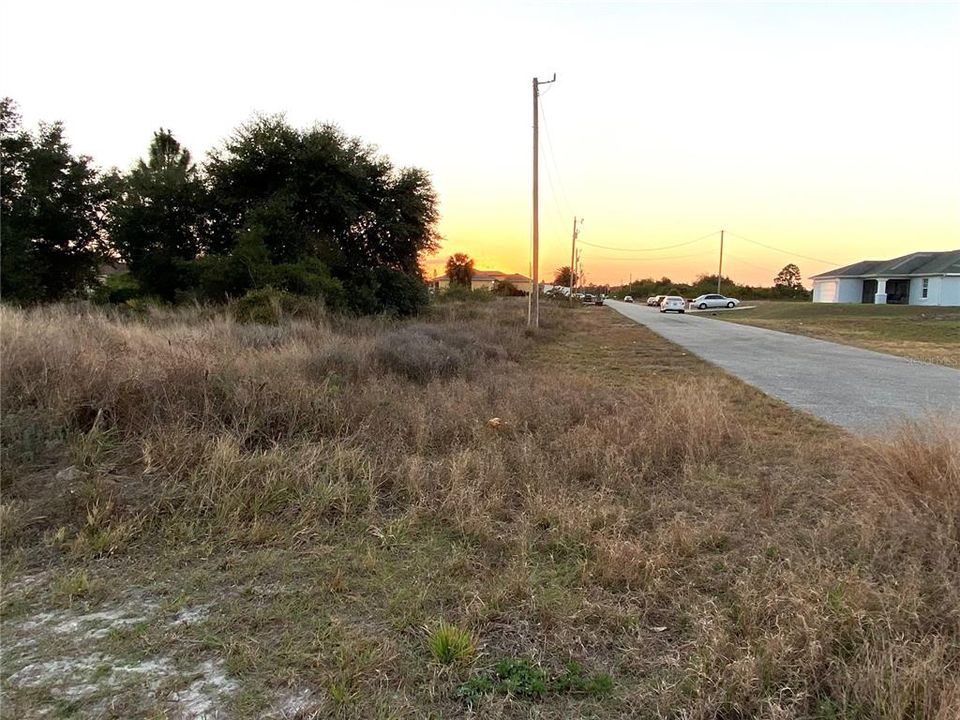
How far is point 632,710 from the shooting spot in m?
2.01

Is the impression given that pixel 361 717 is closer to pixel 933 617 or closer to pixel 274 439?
pixel 933 617

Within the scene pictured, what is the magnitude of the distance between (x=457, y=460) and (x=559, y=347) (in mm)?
12304

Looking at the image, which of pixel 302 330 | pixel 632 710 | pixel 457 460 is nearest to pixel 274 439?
pixel 457 460

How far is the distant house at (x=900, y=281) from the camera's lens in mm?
41594

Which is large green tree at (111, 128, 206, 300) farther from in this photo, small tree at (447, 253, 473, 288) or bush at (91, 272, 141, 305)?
small tree at (447, 253, 473, 288)

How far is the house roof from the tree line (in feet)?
142

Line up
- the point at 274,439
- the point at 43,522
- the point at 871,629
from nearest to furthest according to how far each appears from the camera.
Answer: the point at 871,629, the point at 43,522, the point at 274,439

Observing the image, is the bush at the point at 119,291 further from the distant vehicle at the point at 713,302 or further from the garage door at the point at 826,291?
the garage door at the point at 826,291

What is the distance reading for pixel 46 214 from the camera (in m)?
19.0

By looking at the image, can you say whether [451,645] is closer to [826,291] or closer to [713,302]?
[713,302]

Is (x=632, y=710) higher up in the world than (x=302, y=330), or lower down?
lower down

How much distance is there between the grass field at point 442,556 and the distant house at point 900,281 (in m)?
48.3

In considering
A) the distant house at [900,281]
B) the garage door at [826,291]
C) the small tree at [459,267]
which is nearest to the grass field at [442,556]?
the distant house at [900,281]

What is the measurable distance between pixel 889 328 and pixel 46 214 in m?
34.7
